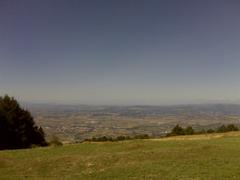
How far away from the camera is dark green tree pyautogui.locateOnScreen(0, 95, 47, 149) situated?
48.3 meters

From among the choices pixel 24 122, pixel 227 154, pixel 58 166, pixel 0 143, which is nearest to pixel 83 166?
pixel 58 166

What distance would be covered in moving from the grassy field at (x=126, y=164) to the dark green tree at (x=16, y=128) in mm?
17975

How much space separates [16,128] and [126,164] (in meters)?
31.0

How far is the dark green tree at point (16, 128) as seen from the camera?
48.3 meters

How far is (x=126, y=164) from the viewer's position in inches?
928

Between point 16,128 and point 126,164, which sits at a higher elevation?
point 16,128

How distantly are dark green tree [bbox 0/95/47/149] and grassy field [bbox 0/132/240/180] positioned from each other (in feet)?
59.0

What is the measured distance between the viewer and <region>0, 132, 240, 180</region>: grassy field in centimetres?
1977

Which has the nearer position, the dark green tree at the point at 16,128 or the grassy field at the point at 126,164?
the grassy field at the point at 126,164

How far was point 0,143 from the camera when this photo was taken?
46.8m

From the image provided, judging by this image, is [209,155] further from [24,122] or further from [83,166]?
[24,122]

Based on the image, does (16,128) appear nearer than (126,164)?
No

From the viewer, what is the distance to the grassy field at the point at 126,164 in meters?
19.8

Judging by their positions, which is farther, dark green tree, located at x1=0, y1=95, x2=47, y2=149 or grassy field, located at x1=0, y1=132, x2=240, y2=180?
dark green tree, located at x1=0, y1=95, x2=47, y2=149
